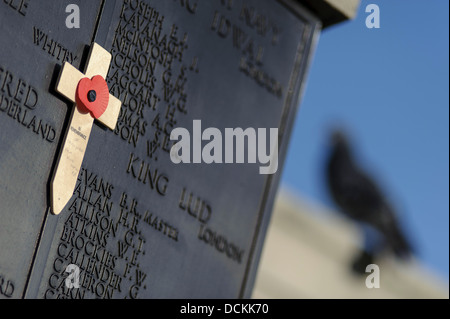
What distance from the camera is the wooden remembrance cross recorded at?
4.26 m

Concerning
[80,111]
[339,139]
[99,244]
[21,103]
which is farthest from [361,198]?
[21,103]

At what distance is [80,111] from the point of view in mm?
4391

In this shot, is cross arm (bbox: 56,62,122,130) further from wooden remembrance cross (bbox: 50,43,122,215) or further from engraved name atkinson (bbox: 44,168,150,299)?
engraved name atkinson (bbox: 44,168,150,299)

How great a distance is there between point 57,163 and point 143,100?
0.65 m

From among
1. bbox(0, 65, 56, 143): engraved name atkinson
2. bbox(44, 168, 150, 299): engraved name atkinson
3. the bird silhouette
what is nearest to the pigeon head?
the bird silhouette

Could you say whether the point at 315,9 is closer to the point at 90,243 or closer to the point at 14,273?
the point at 90,243

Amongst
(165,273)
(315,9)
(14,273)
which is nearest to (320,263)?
(315,9)

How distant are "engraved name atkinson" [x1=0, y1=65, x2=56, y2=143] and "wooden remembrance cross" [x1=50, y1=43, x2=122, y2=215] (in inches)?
4.3

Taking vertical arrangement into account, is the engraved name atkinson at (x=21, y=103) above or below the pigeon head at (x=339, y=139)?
below

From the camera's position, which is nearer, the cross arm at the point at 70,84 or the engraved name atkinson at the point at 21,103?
the engraved name atkinson at the point at 21,103

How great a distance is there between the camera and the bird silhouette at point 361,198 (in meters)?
13.3

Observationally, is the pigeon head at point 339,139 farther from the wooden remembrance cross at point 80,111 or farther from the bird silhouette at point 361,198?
the wooden remembrance cross at point 80,111

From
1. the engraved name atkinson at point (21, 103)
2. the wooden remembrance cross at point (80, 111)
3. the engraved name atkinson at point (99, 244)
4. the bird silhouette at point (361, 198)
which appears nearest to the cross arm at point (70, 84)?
the wooden remembrance cross at point (80, 111)

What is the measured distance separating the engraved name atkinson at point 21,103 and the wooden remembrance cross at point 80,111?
11 cm
